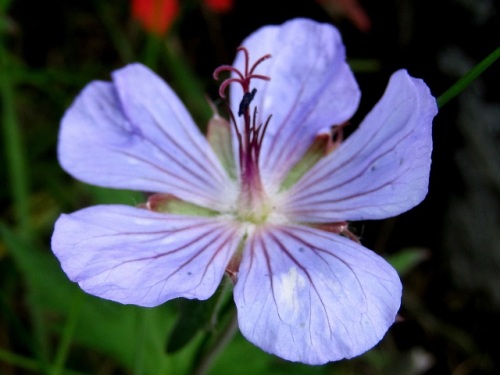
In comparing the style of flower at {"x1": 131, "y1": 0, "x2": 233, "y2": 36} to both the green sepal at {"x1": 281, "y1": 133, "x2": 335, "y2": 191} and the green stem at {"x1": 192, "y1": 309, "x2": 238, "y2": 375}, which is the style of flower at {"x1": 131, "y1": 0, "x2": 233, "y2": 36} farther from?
the green stem at {"x1": 192, "y1": 309, "x2": 238, "y2": 375}

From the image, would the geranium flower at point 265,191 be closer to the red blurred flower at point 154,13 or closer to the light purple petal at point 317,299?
the light purple petal at point 317,299

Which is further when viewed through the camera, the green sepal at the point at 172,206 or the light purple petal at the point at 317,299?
the green sepal at the point at 172,206

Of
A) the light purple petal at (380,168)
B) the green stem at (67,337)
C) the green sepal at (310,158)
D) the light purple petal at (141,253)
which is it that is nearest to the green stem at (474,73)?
the light purple petal at (380,168)

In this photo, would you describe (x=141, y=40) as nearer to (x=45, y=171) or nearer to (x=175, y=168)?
(x=45, y=171)

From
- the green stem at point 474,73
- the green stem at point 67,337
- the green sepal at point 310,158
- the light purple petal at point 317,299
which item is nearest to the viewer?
the light purple petal at point 317,299

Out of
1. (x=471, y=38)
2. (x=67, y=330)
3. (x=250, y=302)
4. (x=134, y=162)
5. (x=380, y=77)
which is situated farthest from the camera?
(x=380, y=77)

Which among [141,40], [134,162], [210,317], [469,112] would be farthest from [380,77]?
[210,317]

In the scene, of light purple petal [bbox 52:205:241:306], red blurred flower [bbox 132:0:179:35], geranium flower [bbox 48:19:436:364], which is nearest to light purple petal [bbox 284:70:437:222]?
geranium flower [bbox 48:19:436:364]
